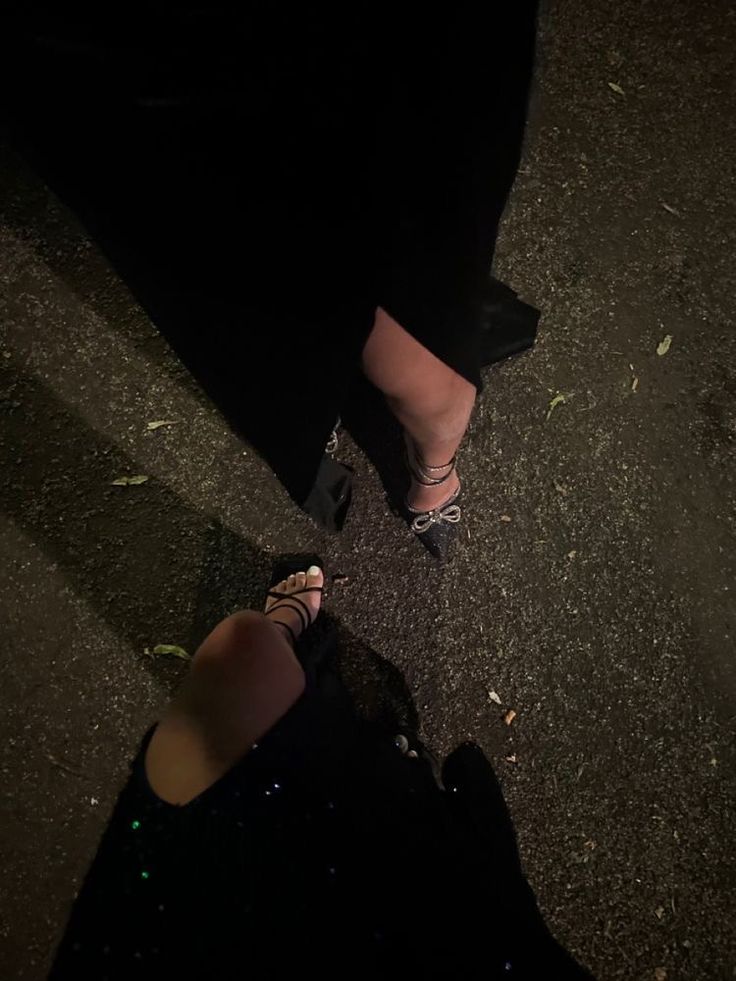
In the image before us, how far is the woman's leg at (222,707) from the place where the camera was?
1.32 meters

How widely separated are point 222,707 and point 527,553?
0.84 metres

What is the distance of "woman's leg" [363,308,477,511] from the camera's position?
116 centimetres

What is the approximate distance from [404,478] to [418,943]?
3.28ft

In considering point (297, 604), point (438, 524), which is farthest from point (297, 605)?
point (438, 524)

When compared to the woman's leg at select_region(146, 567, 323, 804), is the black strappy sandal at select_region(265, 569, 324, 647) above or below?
below

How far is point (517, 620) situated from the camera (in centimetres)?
181

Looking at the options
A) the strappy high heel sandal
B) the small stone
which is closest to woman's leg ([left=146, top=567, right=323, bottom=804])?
the small stone

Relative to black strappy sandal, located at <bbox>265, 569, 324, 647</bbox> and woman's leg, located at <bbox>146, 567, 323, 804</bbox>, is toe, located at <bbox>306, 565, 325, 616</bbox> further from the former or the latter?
woman's leg, located at <bbox>146, 567, 323, 804</bbox>

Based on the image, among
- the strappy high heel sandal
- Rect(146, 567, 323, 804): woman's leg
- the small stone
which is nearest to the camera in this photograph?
Rect(146, 567, 323, 804): woman's leg

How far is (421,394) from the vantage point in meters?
1.34

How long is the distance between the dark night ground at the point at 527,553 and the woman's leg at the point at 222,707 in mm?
382

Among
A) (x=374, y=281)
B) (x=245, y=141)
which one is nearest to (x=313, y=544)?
(x=374, y=281)

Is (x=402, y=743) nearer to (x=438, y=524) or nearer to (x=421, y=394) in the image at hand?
(x=438, y=524)

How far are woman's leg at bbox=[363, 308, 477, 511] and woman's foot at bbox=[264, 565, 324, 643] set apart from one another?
0.30 meters
